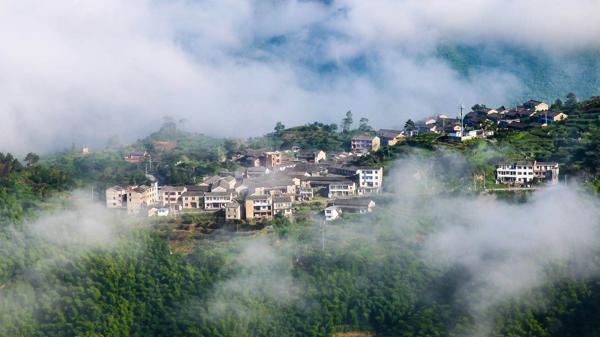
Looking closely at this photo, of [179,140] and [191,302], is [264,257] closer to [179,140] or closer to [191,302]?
[191,302]

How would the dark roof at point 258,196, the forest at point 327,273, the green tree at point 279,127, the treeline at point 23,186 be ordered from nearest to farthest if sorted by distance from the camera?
1. the forest at point 327,273
2. the treeline at point 23,186
3. the dark roof at point 258,196
4. the green tree at point 279,127

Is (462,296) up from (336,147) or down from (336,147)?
down

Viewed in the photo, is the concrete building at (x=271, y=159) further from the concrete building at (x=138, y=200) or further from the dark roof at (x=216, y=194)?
the concrete building at (x=138, y=200)

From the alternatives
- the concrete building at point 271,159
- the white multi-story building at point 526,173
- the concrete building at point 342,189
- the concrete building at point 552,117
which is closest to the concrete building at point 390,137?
the concrete building at point 271,159

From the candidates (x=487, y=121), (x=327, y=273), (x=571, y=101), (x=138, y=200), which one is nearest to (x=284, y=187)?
(x=138, y=200)

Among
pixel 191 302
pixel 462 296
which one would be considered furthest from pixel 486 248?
pixel 191 302

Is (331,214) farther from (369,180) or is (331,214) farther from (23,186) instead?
(23,186)

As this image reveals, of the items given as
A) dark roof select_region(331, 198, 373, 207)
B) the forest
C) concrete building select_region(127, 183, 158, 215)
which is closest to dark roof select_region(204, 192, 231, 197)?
concrete building select_region(127, 183, 158, 215)
